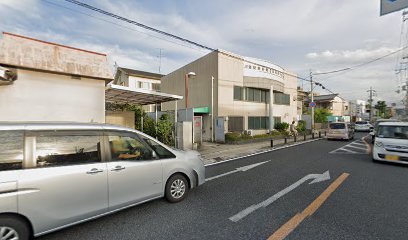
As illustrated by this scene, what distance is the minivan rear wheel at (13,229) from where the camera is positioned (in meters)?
2.32

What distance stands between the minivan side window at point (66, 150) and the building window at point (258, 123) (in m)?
16.0

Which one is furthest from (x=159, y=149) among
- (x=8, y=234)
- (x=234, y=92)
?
(x=234, y=92)

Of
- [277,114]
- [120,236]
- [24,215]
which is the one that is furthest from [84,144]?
[277,114]

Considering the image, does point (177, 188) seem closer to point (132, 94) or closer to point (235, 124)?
point (132, 94)

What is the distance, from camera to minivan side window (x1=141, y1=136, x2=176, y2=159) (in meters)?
3.90

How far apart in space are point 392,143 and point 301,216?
6.61 meters

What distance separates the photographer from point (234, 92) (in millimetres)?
16844

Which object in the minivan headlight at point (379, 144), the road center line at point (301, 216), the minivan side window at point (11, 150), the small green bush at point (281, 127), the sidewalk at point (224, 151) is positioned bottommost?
the sidewalk at point (224, 151)

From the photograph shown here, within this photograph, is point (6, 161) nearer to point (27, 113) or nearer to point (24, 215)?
point (24, 215)

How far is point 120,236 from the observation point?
9.45ft

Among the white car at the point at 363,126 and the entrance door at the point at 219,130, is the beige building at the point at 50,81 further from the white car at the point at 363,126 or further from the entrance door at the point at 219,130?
the white car at the point at 363,126

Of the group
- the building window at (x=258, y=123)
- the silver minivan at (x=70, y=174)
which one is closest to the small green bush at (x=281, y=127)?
the building window at (x=258, y=123)

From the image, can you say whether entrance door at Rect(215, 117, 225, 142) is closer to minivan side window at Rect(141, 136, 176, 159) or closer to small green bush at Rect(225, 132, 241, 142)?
small green bush at Rect(225, 132, 241, 142)

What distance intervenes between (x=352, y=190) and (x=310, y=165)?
104 inches
